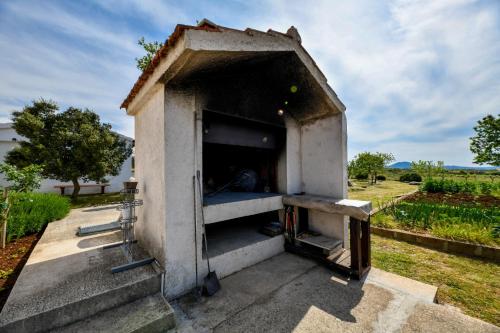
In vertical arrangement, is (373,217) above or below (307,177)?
below

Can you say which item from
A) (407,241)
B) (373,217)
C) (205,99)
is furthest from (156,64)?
(373,217)

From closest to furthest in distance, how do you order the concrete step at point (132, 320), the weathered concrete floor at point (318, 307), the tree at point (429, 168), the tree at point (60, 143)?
the concrete step at point (132, 320), the weathered concrete floor at point (318, 307), the tree at point (60, 143), the tree at point (429, 168)

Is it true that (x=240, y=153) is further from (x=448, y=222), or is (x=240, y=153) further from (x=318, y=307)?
(x=448, y=222)

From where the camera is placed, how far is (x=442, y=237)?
5805 mm

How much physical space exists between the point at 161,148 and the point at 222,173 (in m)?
3.51

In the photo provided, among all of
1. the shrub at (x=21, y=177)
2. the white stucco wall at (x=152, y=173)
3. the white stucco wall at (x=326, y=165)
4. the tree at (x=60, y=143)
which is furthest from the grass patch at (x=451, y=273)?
the tree at (x=60, y=143)

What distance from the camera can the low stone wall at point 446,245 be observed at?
16.4 ft

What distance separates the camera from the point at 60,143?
11.9m

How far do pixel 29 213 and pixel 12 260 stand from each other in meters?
2.76

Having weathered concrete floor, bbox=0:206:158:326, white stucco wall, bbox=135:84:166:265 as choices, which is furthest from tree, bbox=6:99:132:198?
white stucco wall, bbox=135:84:166:265

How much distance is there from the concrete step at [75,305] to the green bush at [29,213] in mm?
4575

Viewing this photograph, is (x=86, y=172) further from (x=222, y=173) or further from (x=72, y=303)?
(x=72, y=303)

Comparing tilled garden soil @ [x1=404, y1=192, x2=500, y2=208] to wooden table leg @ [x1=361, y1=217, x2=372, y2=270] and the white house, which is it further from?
the white house

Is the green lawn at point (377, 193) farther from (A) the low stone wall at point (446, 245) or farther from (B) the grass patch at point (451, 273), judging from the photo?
(B) the grass patch at point (451, 273)
